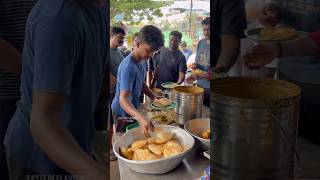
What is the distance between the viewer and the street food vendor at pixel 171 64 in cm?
87

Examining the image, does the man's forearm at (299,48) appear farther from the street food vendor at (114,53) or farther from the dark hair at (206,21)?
the street food vendor at (114,53)

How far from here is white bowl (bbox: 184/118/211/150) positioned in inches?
42.1

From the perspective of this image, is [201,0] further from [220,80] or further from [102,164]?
[102,164]

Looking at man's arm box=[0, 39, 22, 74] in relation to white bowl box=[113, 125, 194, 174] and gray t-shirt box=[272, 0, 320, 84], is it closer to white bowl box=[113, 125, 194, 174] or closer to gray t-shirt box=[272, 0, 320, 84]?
white bowl box=[113, 125, 194, 174]

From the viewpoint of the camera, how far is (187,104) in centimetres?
100

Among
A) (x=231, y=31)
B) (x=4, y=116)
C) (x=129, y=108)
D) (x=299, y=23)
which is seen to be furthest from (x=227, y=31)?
(x=4, y=116)

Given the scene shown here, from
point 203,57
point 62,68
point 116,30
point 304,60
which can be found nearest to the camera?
point 62,68

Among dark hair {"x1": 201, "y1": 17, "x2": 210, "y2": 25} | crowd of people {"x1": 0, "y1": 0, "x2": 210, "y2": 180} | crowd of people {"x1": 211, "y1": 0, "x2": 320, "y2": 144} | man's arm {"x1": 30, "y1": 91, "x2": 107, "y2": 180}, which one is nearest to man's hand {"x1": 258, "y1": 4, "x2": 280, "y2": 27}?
crowd of people {"x1": 211, "y1": 0, "x2": 320, "y2": 144}

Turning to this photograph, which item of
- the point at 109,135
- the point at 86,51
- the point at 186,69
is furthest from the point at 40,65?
the point at 186,69

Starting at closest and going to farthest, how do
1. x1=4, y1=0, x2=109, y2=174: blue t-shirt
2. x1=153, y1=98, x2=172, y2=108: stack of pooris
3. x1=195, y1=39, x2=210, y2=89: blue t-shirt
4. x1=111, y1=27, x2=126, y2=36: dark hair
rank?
1. x1=4, y1=0, x2=109, y2=174: blue t-shirt
2. x1=111, y1=27, x2=126, y2=36: dark hair
3. x1=195, y1=39, x2=210, y2=89: blue t-shirt
4. x1=153, y1=98, x2=172, y2=108: stack of pooris

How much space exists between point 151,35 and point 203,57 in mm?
152

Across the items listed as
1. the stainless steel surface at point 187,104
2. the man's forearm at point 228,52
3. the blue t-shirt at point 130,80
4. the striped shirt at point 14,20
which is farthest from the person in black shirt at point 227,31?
the striped shirt at point 14,20

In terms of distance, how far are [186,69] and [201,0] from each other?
20cm

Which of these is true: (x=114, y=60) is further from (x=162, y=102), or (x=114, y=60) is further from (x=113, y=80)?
(x=162, y=102)
